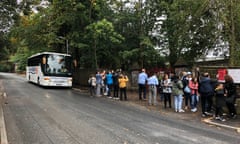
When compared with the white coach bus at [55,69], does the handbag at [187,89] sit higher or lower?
lower

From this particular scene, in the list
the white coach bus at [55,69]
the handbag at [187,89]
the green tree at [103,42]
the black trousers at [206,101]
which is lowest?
the black trousers at [206,101]

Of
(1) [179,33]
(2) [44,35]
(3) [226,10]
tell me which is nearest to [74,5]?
(2) [44,35]

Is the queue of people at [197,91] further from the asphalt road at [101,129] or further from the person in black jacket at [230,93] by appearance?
the asphalt road at [101,129]

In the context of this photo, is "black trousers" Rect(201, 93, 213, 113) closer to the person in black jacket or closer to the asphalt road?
the person in black jacket

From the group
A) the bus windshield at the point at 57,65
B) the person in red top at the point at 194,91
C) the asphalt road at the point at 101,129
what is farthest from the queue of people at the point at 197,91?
the bus windshield at the point at 57,65

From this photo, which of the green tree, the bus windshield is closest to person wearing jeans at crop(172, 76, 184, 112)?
the green tree

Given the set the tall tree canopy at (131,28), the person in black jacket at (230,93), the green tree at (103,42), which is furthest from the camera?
the green tree at (103,42)

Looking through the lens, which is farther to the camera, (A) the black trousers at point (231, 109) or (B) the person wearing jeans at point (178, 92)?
(B) the person wearing jeans at point (178, 92)

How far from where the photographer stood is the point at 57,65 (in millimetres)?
26234

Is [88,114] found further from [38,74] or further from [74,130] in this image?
[38,74]

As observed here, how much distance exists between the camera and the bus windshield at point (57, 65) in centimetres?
2591

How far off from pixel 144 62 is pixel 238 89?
11.5 metres

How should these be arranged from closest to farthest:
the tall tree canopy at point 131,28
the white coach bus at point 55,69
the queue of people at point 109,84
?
the tall tree canopy at point 131,28 → the queue of people at point 109,84 → the white coach bus at point 55,69

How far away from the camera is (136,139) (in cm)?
827
